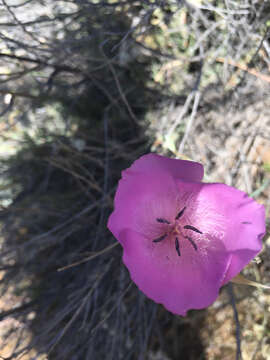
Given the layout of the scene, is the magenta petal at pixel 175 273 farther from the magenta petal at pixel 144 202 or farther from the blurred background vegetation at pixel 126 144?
the blurred background vegetation at pixel 126 144

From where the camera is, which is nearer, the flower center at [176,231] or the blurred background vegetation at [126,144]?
the flower center at [176,231]

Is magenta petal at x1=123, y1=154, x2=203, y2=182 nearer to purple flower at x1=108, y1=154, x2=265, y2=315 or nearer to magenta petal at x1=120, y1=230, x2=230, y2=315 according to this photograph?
purple flower at x1=108, y1=154, x2=265, y2=315

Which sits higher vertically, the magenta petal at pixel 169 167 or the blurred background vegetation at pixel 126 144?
the magenta petal at pixel 169 167

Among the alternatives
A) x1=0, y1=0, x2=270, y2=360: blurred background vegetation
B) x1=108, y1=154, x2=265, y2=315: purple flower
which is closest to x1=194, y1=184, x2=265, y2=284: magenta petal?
x1=108, y1=154, x2=265, y2=315: purple flower

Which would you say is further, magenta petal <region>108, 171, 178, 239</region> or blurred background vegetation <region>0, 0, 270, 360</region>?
blurred background vegetation <region>0, 0, 270, 360</region>

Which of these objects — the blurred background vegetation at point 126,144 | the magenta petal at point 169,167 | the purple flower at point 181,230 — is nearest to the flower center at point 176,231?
the purple flower at point 181,230

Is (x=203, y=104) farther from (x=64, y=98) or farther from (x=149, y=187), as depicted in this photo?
(x=149, y=187)
